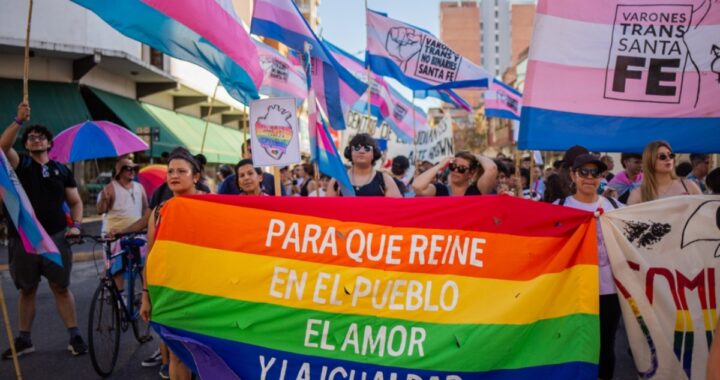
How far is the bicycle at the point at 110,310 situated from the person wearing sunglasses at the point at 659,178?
14.7 ft

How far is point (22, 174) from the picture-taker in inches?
221

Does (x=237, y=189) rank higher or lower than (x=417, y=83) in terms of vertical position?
lower

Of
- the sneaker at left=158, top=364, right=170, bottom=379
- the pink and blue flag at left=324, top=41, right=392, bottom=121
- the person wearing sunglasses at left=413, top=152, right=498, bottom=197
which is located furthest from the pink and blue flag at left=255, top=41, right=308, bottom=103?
the sneaker at left=158, top=364, right=170, bottom=379

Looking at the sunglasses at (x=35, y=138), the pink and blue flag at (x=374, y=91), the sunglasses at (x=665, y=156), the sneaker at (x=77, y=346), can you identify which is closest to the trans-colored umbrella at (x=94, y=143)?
the sunglasses at (x=35, y=138)

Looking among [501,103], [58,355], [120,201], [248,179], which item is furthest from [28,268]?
[501,103]

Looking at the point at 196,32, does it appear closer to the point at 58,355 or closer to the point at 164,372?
the point at 164,372

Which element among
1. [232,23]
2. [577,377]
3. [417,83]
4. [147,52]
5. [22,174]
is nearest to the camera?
[577,377]

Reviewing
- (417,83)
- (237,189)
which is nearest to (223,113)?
(417,83)

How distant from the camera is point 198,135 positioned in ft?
84.7

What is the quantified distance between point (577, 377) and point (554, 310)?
391 mm

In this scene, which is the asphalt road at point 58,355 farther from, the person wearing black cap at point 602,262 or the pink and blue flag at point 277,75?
the pink and blue flag at point 277,75

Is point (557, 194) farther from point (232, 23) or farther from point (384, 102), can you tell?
point (384, 102)

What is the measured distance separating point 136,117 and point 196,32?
1695cm

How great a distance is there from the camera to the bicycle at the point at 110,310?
504cm
